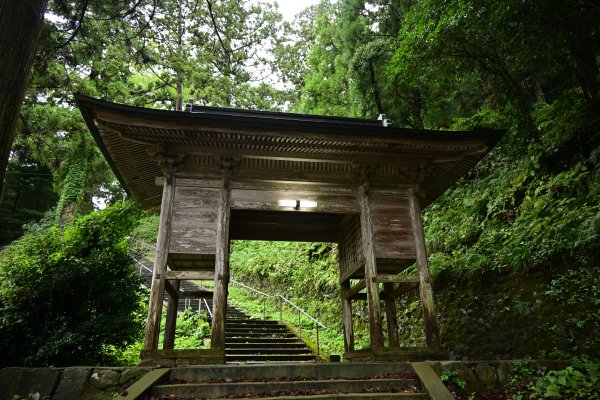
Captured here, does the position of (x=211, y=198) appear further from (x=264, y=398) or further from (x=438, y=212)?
(x=438, y=212)

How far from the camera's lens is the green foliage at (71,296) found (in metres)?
6.41

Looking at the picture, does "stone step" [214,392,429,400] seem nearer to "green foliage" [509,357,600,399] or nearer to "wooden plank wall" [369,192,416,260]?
"green foliage" [509,357,600,399]

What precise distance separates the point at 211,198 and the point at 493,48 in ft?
Answer: 26.6

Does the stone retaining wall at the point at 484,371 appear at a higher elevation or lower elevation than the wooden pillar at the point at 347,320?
lower

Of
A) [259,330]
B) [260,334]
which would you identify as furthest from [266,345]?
[259,330]

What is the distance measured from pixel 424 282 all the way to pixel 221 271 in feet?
12.7

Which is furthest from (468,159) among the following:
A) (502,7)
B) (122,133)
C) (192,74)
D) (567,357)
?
(192,74)

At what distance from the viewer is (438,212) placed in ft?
43.7

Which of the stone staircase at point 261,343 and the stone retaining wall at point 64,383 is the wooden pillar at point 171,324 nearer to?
the stone staircase at point 261,343

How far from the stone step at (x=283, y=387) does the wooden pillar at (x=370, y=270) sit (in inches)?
48.8

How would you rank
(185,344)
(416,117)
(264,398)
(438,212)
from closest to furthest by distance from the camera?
(264,398)
(185,344)
(438,212)
(416,117)

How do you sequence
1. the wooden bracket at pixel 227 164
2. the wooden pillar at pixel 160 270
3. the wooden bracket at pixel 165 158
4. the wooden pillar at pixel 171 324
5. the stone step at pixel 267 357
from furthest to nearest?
1. the stone step at pixel 267 357
2. the wooden pillar at pixel 171 324
3. the wooden bracket at pixel 227 164
4. the wooden bracket at pixel 165 158
5. the wooden pillar at pixel 160 270

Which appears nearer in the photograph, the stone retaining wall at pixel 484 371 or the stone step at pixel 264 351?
the stone retaining wall at pixel 484 371

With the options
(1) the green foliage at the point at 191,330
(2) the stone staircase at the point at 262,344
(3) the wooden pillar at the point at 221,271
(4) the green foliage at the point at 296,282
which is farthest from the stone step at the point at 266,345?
(3) the wooden pillar at the point at 221,271
